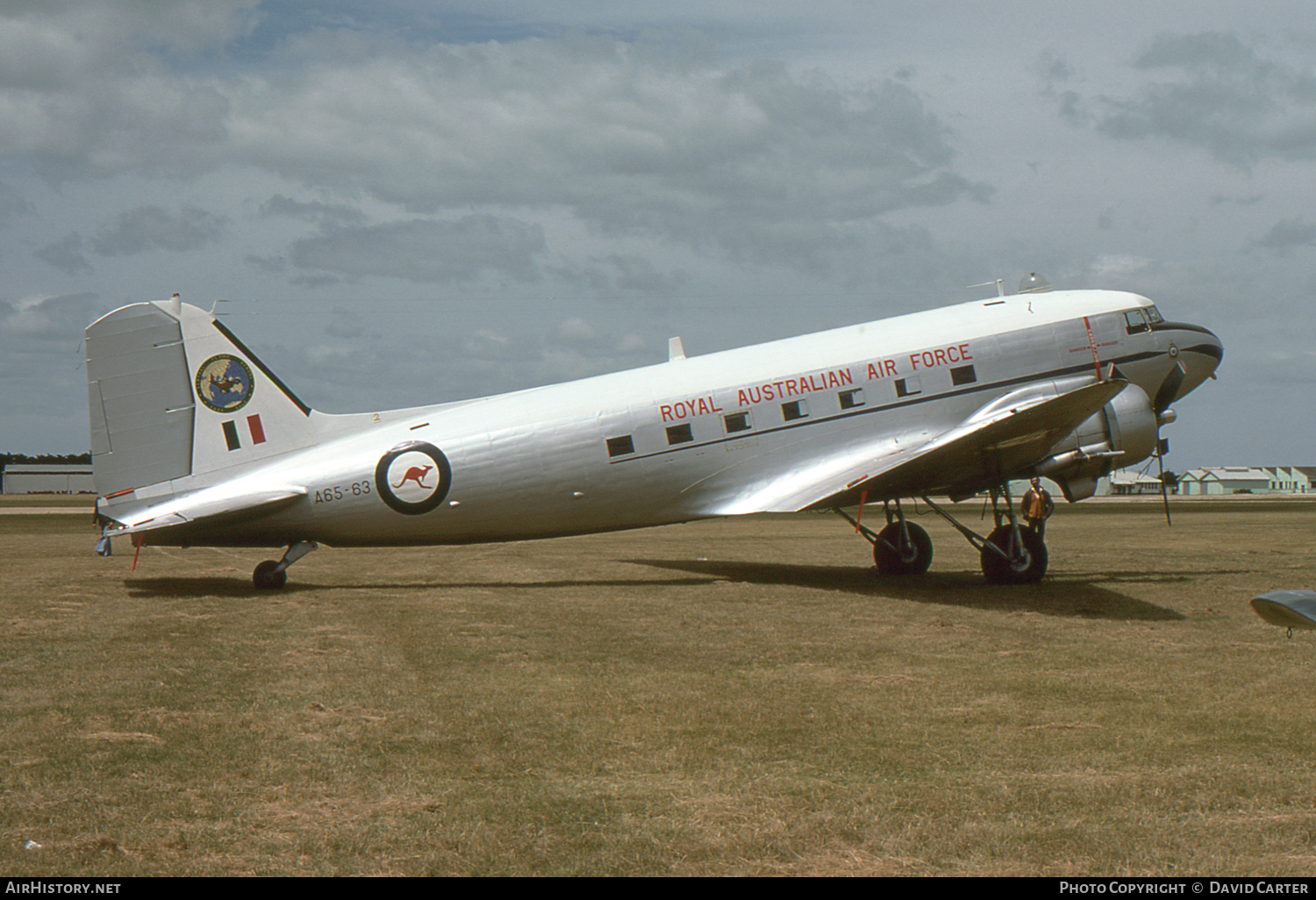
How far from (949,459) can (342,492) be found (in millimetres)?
10294

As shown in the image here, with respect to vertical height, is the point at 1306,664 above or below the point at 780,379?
below

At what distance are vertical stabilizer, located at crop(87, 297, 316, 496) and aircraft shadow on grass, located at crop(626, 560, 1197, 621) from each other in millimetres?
9097

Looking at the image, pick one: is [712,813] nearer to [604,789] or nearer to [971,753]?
[604,789]

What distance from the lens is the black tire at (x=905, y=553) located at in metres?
20.4

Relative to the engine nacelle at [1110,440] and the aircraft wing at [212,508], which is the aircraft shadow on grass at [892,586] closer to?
the aircraft wing at [212,508]

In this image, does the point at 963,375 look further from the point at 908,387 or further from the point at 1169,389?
the point at 1169,389

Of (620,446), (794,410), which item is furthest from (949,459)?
(620,446)

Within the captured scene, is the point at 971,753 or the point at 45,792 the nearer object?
the point at 45,792

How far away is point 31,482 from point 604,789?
548 feet

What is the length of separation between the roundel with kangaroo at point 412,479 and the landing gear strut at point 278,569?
1636 millimetres

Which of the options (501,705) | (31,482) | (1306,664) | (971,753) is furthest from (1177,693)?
(31,482)

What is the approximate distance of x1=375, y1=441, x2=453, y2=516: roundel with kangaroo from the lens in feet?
57.9

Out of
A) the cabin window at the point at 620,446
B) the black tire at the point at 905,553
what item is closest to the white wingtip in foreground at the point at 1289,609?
the cabin window at the point at 620,446
